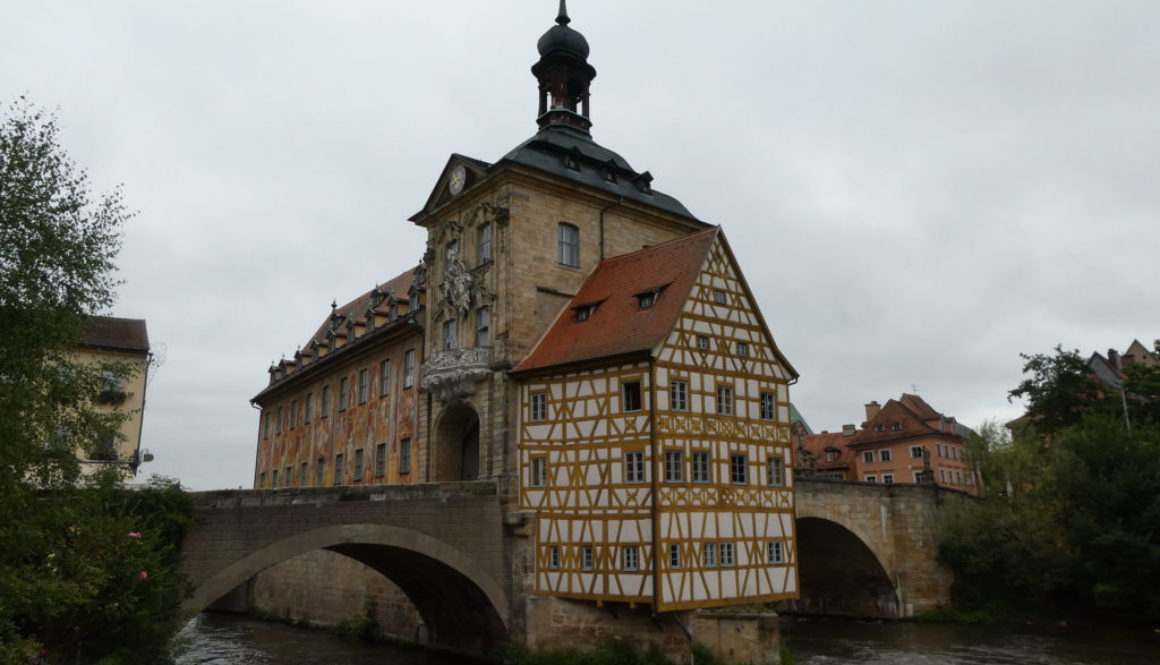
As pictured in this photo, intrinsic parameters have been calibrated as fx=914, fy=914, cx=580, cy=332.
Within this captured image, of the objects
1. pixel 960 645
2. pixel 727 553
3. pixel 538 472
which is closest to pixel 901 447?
pixel 960 645

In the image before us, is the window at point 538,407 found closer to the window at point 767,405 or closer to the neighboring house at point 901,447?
the window at point 767,405

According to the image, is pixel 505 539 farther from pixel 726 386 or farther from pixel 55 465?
pixel 55 465

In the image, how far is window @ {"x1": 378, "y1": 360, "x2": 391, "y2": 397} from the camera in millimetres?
31094

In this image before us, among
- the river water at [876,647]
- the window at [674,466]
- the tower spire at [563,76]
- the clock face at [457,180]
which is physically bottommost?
the river water at [876,647]

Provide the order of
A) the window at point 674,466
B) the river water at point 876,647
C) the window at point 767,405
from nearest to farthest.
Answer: the window at point 674,466, the window at point 767,405, the river water at point 876,647

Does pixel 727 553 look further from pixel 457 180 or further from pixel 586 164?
pixel 457 180

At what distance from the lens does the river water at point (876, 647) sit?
2370 centimetres

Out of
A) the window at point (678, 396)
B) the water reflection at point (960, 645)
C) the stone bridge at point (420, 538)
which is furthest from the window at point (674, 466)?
the water reflection at point (960, 645)

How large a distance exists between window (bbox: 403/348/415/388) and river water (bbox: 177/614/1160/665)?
26.3 ft

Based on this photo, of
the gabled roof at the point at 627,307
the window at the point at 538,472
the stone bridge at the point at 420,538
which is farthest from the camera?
the window at the point at 538,472

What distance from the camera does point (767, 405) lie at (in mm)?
23094

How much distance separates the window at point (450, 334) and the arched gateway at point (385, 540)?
4879 millimetres

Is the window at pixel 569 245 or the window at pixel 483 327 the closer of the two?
the window at pixel 483 327

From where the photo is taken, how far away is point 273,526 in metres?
18.8
